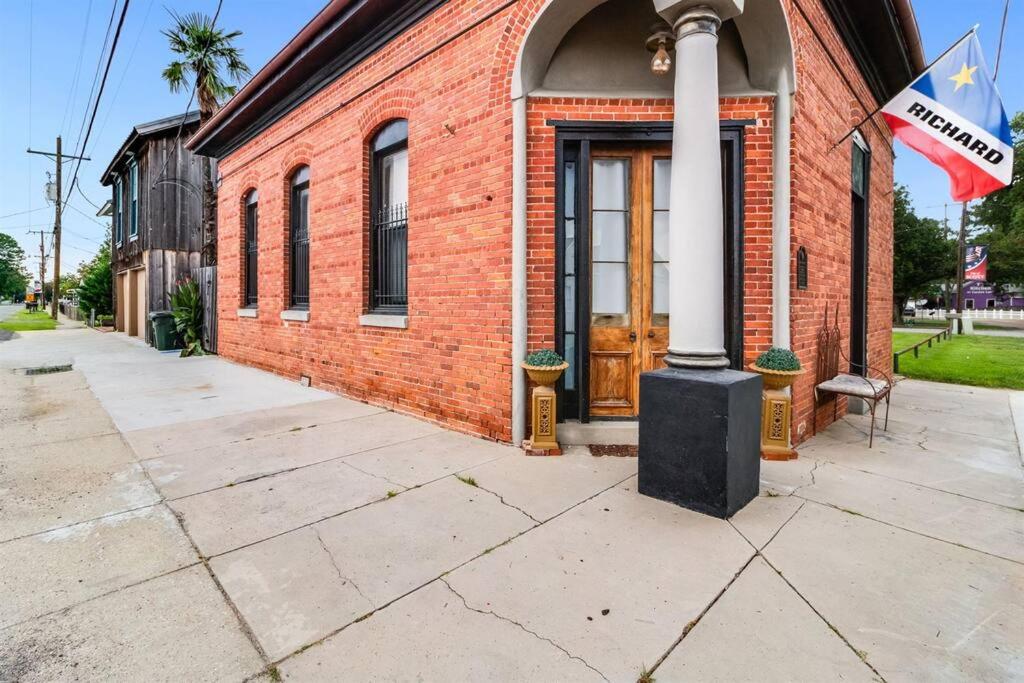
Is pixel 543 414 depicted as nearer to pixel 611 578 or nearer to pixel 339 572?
pixel 611 578

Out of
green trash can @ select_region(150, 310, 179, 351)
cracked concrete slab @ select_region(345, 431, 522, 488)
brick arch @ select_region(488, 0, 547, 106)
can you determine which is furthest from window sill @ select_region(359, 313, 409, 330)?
green trash can @ select_region(150, 310, 179, 351)

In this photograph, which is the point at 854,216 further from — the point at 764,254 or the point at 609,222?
the point at 609,222

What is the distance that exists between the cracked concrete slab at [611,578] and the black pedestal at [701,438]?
172mm

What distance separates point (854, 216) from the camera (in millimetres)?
6973

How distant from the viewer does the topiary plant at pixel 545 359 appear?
14.4 feet

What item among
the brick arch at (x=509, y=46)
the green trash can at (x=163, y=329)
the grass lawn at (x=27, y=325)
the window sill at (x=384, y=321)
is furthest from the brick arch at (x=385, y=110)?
the grass lawn at (x=27, y=325)

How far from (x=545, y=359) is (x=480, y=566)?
215 centimetres

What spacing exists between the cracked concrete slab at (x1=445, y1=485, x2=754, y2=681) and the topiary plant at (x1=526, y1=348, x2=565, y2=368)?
144 cm

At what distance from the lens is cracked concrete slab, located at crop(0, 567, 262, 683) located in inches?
71.2

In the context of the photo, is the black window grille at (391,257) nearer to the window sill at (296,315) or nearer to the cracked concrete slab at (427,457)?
the window sill at (296,315)

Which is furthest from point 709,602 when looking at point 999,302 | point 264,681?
point 999,302

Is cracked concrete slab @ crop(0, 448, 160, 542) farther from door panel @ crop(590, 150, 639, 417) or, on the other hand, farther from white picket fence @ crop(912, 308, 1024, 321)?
white picket fence @ crop(912, 308, 1024, 321)

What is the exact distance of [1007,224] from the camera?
32844 mm

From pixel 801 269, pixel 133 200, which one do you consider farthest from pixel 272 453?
pixel 133 200
